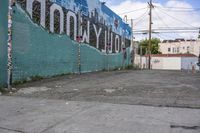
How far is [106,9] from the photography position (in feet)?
114

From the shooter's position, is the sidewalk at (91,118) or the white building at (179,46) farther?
the white building at (179,46)

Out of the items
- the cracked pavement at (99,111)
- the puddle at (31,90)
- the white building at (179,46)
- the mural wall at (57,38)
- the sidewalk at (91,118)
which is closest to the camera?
the sidewalk at (91,118)

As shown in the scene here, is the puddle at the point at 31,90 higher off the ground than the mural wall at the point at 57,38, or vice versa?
the mural wall at the point at 57,38

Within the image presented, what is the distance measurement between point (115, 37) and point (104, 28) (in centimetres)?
543

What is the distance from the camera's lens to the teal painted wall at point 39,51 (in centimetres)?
1662

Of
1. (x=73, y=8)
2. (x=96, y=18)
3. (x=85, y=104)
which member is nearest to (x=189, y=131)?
(x=85, y=104)

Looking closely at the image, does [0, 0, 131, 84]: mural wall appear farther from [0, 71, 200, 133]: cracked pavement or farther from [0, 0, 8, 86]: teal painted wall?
[0, 71, 200, 133]: cracked pavement

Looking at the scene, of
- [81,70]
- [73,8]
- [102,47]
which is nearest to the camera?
[73,8]

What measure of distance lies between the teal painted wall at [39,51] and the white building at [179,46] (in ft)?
317

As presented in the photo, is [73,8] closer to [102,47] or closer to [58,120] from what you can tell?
[102,47]

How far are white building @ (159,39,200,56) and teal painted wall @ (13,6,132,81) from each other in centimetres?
9677

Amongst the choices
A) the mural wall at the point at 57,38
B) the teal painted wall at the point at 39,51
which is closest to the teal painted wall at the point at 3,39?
the mural wall at the point at 57,38

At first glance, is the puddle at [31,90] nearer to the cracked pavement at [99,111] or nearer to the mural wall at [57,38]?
the cracked pavement at [99,111]

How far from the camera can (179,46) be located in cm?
12700
